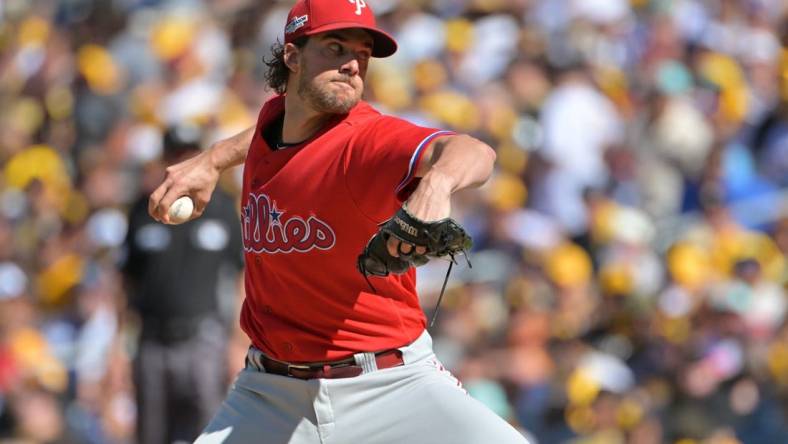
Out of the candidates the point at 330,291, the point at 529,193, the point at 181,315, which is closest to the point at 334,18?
the point at 330,291

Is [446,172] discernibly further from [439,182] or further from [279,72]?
[279,72]

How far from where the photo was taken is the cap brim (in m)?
4.73

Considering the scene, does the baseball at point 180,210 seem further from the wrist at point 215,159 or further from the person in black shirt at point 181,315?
the person in black shirt at point 181,315

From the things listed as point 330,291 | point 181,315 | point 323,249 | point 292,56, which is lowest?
point 181,315

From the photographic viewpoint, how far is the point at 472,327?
9.48 meters

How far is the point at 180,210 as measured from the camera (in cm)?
509

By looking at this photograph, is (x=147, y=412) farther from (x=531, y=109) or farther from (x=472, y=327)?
(x=531, y=109)

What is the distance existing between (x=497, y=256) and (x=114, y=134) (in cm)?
388

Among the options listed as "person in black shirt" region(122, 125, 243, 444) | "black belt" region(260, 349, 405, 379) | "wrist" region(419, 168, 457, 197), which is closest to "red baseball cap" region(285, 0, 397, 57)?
"wrist" region(419, 168, 457, 197)

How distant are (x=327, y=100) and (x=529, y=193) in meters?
6.16

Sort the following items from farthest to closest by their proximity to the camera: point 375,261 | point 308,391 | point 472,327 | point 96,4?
point 96,4 < point 472,327 < point 308,391 < point 375,261

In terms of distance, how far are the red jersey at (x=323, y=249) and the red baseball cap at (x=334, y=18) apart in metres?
0.28

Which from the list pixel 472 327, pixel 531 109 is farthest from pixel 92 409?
pixel 531 109

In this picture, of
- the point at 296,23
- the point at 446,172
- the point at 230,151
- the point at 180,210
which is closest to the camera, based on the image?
the point at 446,172
